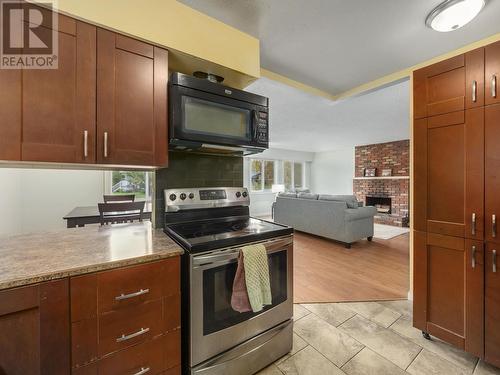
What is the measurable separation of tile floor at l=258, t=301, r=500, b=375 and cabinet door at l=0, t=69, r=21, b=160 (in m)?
1.88

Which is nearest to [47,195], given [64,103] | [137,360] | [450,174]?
[64,103]

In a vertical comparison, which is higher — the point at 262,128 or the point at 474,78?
the point at 474,78

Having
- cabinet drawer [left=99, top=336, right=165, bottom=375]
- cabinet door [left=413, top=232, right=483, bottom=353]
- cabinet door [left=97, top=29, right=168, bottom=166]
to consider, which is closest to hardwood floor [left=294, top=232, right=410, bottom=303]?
cabinet door [left=413, top=232, right=483, bottom=353]

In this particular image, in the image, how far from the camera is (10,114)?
39.4 inches

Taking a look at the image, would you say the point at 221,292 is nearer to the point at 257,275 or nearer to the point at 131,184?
the point at 257,275

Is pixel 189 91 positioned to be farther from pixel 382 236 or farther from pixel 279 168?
pixel 279 168

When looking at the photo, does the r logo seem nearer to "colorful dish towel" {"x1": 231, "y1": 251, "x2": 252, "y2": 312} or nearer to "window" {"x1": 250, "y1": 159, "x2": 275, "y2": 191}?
"colorful dish towel" {"x1": 231, "y1": 251, "x2": 252, "y2": 312}

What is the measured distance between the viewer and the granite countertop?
2.82 feet

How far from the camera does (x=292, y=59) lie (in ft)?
6.88

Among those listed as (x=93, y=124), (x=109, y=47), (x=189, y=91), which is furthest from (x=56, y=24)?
(x=189, y=91)

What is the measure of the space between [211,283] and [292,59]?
209 centimetres

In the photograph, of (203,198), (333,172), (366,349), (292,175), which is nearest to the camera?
(366,349)

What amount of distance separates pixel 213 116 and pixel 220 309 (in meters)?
1.23

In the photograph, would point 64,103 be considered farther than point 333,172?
No
